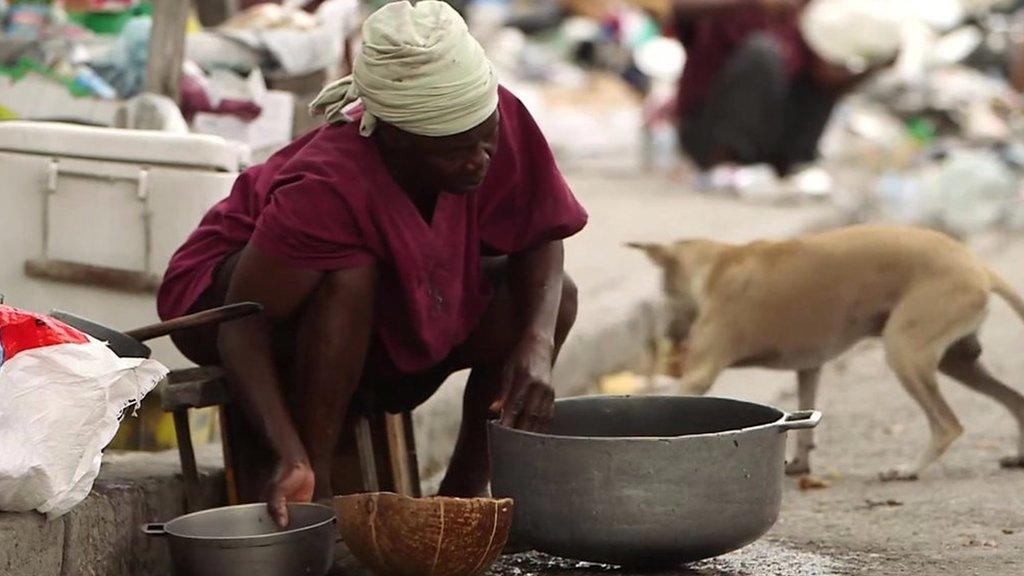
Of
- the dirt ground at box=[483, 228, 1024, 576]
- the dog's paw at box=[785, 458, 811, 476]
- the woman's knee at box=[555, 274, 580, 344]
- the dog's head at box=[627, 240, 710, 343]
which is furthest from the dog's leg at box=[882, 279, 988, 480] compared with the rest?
the woman's knee at box=[555, 274, 580, 344]

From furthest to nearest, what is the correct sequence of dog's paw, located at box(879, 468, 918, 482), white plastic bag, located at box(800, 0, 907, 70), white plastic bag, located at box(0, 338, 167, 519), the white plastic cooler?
white plastic bag, located at box(800, 0, 907, 70)
dog's paw, located at box(879, 468, 918, 482)
the white plastic cooler
white plastic bag, located at box(0, 338, 167, 519)

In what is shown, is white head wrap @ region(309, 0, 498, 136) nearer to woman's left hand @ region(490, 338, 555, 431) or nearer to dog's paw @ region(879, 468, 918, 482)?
woman's left hand @ region(490, 338, 555, 431)

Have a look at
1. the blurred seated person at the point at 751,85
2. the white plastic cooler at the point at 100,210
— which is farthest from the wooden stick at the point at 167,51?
the blurred seated person at the point at 751,85

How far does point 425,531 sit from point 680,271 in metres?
2.45

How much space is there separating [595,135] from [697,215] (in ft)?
14.6

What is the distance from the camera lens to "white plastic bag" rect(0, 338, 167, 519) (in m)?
3.06

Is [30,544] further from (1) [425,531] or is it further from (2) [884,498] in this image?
(2) [884,498]

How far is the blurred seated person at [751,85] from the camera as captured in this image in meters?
11.9

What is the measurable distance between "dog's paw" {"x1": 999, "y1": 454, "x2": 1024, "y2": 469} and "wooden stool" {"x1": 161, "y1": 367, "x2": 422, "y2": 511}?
1880mm

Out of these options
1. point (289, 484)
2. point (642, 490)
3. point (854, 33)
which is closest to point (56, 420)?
point (289, 484)

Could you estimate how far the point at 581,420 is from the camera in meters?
3.92

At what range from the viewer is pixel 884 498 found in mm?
4652

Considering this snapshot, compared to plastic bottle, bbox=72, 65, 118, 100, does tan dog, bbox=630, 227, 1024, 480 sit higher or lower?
lower

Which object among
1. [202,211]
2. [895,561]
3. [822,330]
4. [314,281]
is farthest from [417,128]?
[822,330]
